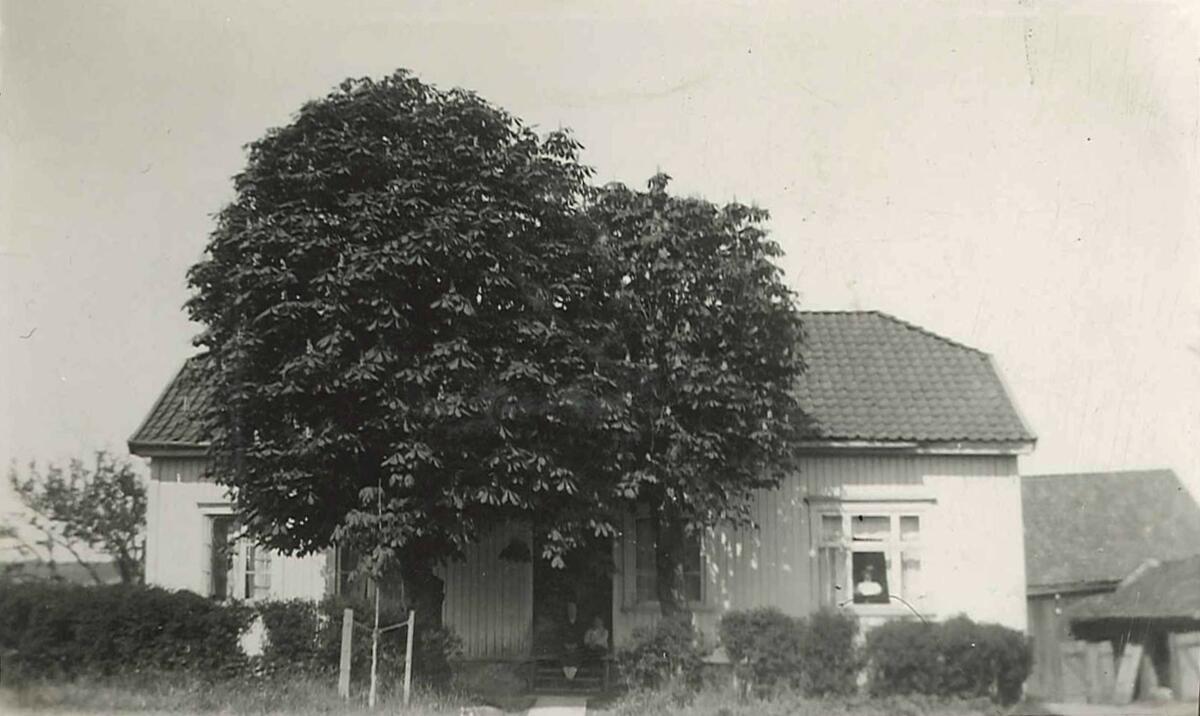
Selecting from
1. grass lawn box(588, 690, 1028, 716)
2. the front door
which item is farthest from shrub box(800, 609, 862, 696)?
the front door

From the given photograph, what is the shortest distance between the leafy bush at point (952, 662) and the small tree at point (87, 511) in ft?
31.5

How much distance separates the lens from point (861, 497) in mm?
16188

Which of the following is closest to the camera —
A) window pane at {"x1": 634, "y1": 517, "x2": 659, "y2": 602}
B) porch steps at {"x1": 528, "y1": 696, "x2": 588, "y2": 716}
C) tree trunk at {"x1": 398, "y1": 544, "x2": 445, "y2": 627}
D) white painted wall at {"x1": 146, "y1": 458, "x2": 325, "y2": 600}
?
porch steps at {"x1": 528, "y1": 696, "x2": 588, "y2": 716}

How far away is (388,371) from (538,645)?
5505 millimetres

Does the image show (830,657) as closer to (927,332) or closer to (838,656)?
(838,656)

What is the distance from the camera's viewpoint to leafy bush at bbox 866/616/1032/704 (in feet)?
42.2

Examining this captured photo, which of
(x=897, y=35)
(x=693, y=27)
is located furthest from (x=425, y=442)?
(x=897, y=35)

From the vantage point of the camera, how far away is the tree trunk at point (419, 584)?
558 inches

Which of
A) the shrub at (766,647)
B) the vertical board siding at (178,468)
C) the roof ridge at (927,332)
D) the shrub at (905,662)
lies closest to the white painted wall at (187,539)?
the vertical board siding at (178,468)

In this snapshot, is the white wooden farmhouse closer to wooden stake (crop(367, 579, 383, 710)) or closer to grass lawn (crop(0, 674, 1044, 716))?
grass lawn (crop(0, 674, 1044, 716))

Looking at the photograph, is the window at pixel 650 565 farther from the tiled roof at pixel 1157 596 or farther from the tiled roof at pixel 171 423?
the tiled roof at pixel 171 423

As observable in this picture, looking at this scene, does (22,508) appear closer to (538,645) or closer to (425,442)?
(425,442)

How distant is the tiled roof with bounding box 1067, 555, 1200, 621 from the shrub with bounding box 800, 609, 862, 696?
2.90 metres

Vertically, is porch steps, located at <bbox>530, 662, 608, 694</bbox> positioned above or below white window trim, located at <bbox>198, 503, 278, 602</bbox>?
below
